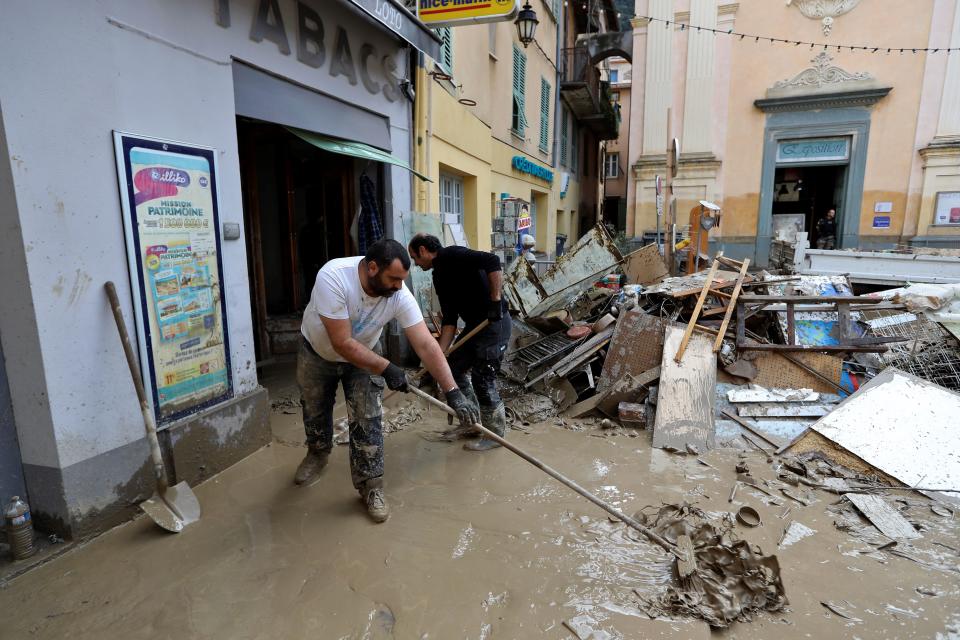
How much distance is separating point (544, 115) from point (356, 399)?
12405 millimetres

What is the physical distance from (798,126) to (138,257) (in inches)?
652

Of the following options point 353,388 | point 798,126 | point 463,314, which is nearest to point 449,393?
point 353,388

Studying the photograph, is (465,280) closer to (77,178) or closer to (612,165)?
(77,178)

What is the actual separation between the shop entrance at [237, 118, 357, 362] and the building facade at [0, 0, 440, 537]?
181 centimetres

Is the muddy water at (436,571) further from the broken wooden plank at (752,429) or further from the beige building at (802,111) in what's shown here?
the beige building at (802,111)

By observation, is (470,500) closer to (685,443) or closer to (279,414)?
(685,443)

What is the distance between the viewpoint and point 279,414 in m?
4.74

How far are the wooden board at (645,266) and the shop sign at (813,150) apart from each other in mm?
9120

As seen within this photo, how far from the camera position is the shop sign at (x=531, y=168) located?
1158 cm

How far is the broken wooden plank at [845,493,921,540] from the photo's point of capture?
9.87 ft

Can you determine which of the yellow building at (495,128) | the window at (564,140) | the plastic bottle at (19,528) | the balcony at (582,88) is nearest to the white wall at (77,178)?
the plastic bottle at (19,528)

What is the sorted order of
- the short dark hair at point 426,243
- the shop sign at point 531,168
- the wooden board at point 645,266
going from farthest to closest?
the shop sign at point 531,168, the wooden board at point 645,266, the short dark hair at point 426,243

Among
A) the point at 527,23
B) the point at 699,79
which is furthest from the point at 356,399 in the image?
the point at 699,79

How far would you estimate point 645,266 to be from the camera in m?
8.60
